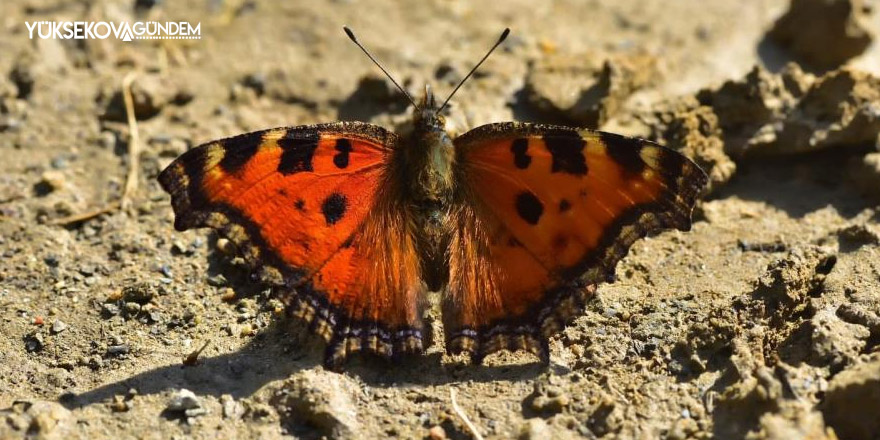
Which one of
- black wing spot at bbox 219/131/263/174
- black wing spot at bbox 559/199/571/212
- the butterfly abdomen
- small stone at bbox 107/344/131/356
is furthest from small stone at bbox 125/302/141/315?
black wing spot at bbox 559/199/571/212

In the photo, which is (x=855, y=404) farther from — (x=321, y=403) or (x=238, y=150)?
(x=238, y=150)

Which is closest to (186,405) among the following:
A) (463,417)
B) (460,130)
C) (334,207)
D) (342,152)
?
(334,207)

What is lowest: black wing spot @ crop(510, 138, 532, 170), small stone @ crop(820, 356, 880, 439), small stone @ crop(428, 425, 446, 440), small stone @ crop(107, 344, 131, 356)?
small stone @ crop(428, 425, 446, 440)

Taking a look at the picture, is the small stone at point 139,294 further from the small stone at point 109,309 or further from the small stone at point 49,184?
the small stone at point 49,184

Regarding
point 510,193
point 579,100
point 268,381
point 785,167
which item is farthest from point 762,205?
point 268,381

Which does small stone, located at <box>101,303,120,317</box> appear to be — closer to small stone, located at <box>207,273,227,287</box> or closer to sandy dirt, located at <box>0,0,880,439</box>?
sandy dirt, located at <box>0,0,880,439</box>
